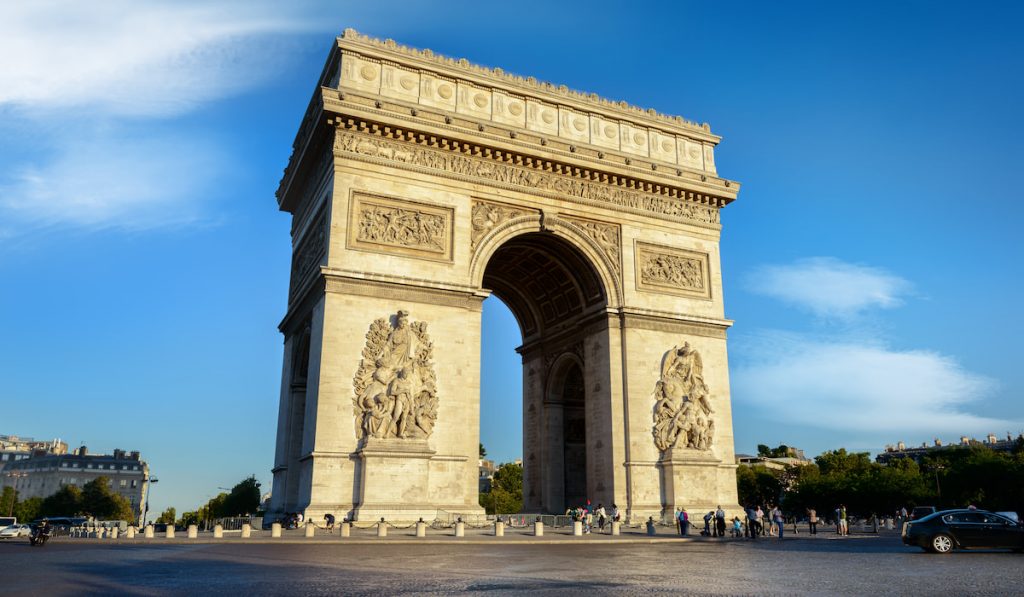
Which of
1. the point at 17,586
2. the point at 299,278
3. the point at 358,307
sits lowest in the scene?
the point at 17,586

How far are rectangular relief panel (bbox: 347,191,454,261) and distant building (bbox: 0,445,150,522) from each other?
87.2m

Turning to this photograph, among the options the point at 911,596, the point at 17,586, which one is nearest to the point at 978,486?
the point at 911,596

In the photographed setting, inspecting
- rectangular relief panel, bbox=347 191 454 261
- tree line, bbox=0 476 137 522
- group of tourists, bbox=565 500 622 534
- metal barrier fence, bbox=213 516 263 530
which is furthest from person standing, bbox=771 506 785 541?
tree line, bbox=0 476 137 522

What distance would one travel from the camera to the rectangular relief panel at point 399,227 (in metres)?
24.0

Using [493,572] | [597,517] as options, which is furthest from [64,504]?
[493,572]

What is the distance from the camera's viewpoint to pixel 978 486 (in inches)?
2276

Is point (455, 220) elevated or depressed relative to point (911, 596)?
elevated

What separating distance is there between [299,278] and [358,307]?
6282 millimetres

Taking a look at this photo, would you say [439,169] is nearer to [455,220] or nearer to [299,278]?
[455,220]

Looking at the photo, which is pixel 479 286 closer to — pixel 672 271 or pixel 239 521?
pixel 672 271

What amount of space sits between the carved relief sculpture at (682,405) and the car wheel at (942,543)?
10729 mm

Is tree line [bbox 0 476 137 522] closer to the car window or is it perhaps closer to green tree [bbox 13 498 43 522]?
green tree [bbox 13 498 43 522]

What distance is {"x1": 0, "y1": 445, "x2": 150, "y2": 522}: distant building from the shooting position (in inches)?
3956

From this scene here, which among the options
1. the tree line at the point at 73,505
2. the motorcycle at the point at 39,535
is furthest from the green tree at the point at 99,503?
the motorcycle at the point at 39,535
